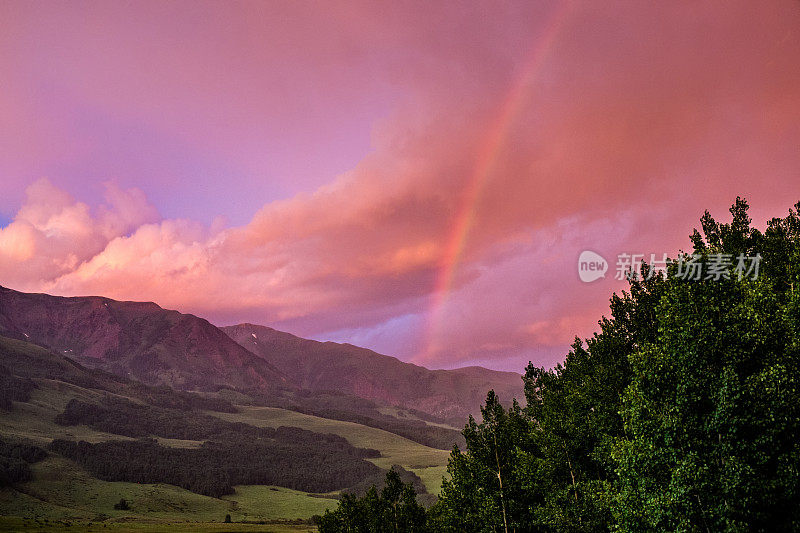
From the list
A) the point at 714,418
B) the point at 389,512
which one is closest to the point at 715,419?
the point at 714,418

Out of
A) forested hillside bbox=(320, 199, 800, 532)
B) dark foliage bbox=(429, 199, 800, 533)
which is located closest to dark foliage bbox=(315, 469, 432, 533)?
forested hillside bbox=(320, 199, 800, 532)

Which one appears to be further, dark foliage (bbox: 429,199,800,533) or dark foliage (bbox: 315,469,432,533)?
dark foliage (bbox: 315,469,432,533)

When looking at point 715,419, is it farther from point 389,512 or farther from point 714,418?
point 389,512

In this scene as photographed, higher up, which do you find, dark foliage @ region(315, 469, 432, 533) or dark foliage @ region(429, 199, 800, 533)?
dark foliage @ region(429, 199, 800, 533)

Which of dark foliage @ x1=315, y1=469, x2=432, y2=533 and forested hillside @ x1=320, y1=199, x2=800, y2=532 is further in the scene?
dark foliage @ x1=315, y1=469, x2=432, y2=533

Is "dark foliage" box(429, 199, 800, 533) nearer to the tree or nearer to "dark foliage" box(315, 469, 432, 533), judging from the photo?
the tree

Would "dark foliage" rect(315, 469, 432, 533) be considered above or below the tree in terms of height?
below

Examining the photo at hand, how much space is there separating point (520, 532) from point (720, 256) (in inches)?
1387

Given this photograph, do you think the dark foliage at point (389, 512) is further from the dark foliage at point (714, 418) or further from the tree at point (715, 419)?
the tree at point (715, 419)

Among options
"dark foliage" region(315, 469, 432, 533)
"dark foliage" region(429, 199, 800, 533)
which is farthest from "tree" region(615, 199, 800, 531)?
"dark foliage" region(315, 469, 432, 533)

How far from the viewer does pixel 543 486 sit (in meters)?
48.2

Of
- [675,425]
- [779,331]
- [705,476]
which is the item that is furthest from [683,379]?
[779,331]

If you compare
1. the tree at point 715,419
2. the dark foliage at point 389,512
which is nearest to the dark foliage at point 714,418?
the tree at point 715,419

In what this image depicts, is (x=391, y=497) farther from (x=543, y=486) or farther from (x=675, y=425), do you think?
(x=675, y=425)
